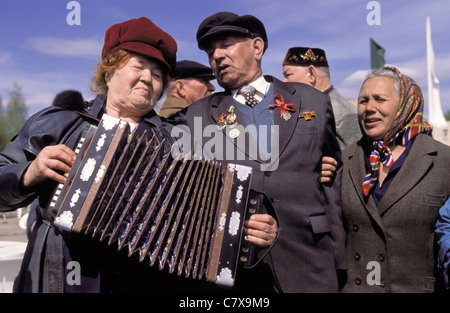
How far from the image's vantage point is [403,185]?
2.52 meters

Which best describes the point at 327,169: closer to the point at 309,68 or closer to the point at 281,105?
the point at 281,105

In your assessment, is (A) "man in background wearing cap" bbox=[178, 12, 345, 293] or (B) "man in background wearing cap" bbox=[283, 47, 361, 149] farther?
(B) "man in background wearing cap" bbox=[283, 47, 361, 149]

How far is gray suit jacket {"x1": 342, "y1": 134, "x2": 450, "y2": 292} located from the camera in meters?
2.44

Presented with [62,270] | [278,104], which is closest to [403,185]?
[278,104]

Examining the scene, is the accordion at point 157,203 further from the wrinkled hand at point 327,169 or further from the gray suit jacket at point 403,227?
the gray suit jacket at point 403,227

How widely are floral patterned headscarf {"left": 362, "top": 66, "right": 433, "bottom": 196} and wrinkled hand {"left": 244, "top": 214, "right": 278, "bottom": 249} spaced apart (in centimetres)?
82

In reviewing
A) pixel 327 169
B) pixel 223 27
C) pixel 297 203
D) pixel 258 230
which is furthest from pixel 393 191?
pixel 223 27

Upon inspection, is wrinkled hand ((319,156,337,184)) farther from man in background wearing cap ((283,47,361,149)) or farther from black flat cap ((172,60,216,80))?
black flat cap ((172,60,216,80))

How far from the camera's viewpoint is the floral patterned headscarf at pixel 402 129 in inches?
103

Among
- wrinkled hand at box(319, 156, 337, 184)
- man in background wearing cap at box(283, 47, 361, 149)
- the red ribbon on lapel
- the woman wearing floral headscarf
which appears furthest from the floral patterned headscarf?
man in background wearing cap at box(283, 47, 361, 149)

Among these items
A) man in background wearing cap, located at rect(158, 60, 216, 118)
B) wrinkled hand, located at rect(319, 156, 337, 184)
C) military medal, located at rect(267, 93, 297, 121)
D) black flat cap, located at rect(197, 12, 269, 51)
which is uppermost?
black flat cap, located at rect(197, 12, 269, 51)

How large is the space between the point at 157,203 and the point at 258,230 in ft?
1.52

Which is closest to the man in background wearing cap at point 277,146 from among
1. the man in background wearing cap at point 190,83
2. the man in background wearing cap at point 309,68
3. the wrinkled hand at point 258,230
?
the wrinkled hand at point 258,230

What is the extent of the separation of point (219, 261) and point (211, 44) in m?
1.38
